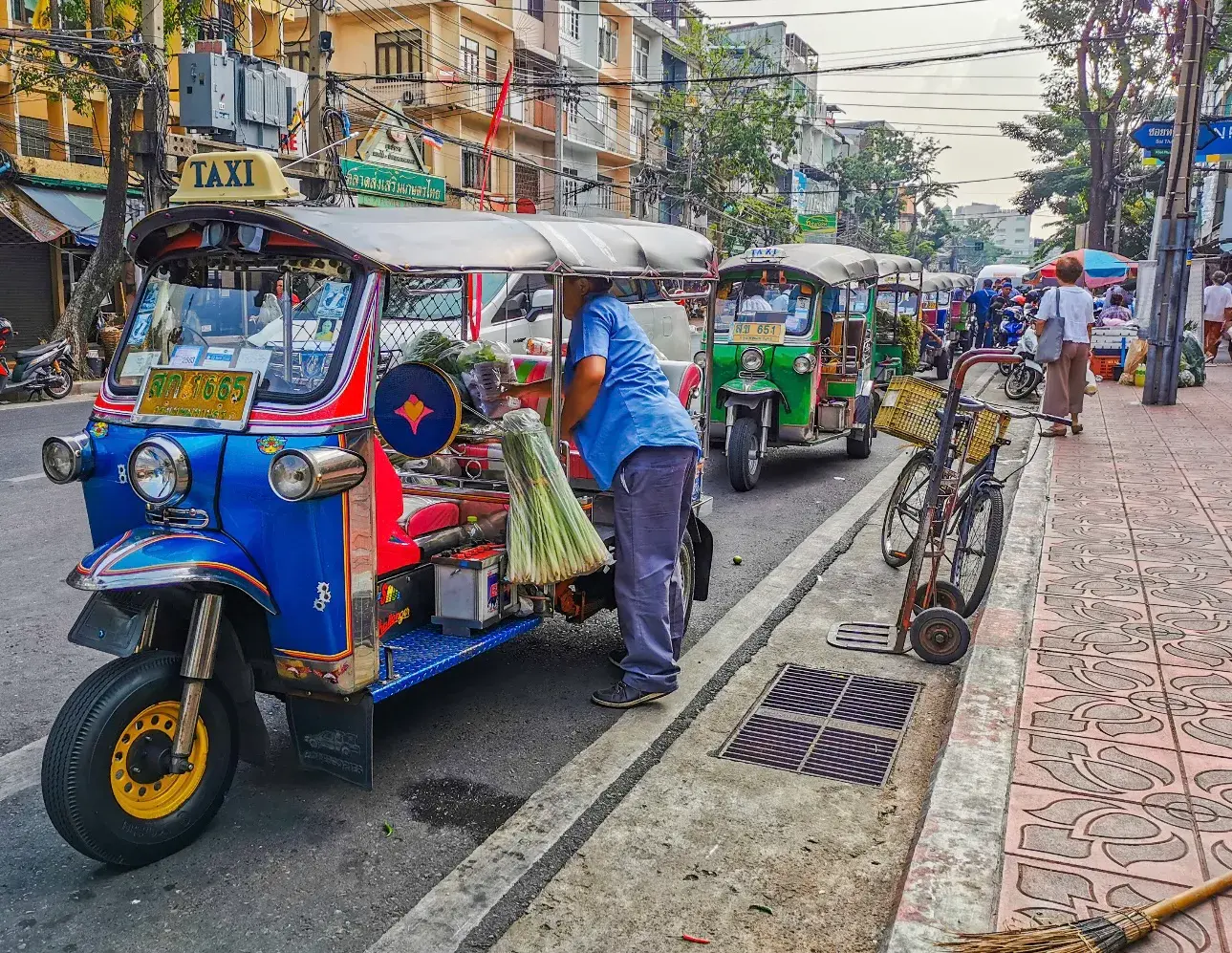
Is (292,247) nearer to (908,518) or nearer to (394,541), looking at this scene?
(394,541)

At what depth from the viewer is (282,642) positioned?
352 cm

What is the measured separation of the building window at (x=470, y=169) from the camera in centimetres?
3222

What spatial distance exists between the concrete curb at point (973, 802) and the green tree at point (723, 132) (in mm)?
32426

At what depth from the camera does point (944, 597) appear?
18.0ft

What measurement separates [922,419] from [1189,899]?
304 centimetres

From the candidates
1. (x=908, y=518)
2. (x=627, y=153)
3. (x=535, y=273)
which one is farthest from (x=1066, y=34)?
(x=535, y=273)

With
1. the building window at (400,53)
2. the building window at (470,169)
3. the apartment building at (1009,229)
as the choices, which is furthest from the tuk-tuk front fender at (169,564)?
the apartment building at (1009,229)

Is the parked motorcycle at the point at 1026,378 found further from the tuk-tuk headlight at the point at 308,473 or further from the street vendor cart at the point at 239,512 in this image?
the tuk-tuk headlight at the point at 308,473

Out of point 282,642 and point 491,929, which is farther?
point 282,642

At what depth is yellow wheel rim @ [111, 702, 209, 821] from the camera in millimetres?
3199

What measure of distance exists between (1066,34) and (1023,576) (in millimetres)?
30622

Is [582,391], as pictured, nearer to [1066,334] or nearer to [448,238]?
[448,238]

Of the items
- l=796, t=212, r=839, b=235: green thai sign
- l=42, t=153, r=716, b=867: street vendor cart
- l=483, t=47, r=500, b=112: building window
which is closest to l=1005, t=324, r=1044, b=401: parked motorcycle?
l=42, t=153, r=716, b=867: street vendor cart

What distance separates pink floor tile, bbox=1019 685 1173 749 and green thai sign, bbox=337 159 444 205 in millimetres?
14313
